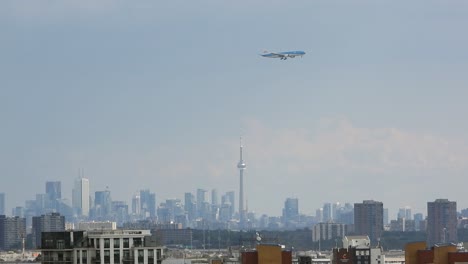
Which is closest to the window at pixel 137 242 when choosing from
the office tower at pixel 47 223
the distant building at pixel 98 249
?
the distant building at pixel 98 249

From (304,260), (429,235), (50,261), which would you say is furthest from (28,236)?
(50,261)

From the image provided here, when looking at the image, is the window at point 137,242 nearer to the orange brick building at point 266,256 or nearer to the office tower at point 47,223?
the orange brick building at point 266,256

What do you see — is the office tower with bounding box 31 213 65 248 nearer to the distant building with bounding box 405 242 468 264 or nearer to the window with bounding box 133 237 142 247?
the distant building with bounding box 405 242 468 264

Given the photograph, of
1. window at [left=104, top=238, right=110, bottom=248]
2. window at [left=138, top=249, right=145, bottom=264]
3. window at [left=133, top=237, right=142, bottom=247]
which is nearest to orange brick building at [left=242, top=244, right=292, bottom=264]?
window at [left=138, top=249, right=145, bottom=264]

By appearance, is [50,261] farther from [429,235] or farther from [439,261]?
[429,235]

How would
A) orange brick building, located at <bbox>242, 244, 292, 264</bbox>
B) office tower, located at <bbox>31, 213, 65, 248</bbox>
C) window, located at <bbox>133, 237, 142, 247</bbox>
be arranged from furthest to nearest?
office tower, located at <bbox>31, 213, 65, 248</bbox> → window, located at <bbox>133, 237, 142, 247</bbox> → orange brick building, located at <bbox>242, 244, 292, 264</bbox>

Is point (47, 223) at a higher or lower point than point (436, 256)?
higher

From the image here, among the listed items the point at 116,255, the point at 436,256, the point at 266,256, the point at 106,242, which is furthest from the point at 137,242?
the point at 436,256

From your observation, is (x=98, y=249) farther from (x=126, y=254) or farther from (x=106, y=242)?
(x=126, y=254)

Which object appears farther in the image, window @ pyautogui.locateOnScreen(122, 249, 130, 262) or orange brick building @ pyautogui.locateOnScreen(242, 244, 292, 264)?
window @ pyautogui.locateOnScreen(122, 249, 130, 262)
